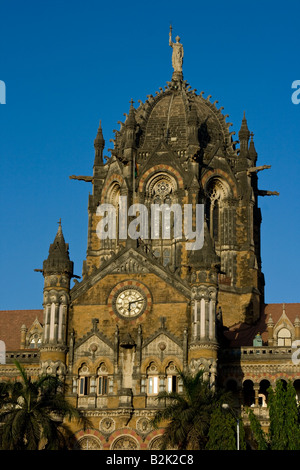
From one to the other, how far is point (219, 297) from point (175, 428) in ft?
62.5

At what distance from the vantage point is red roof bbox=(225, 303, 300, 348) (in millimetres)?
88688

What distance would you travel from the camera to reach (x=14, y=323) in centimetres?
9800

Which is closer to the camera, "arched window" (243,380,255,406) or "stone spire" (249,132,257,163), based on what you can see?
"arched window" (243,380,255,406)

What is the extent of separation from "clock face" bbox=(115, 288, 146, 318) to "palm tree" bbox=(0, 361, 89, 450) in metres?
6.79

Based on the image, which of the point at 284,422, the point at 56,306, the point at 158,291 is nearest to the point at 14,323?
the point at 56,306

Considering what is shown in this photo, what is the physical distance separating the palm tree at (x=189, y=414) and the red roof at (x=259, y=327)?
33.3 ft

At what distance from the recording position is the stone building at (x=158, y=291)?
82625 mm

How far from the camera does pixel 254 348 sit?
84562 mm

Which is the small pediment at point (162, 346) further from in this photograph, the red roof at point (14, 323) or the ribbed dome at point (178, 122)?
the ribbed dome at point (178, 122)

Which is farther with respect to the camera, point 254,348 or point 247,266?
point 247,266

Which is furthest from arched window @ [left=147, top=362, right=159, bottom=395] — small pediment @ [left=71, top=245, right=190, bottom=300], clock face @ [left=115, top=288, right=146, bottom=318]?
small pediment @ [left=71, top=245, right=190, bottom=300]

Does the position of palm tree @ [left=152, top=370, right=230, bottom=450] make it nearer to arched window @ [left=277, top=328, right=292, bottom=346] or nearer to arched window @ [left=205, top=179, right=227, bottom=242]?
arched window @ [left=277, top=328, right=292, bottom=346]

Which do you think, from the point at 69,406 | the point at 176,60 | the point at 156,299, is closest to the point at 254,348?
the point at 156,299
